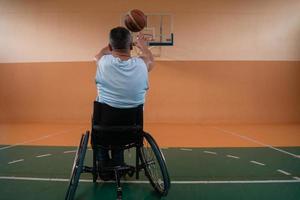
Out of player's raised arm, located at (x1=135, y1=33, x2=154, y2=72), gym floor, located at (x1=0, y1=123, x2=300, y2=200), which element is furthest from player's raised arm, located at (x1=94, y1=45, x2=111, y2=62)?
gym floor, located at (x1=0, y1=123, x2=300, y2=200)

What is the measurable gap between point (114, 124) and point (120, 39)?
0.60 meters

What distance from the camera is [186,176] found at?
2.98 meters

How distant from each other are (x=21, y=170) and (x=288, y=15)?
255 inches

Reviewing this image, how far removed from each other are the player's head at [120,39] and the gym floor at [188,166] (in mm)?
1117

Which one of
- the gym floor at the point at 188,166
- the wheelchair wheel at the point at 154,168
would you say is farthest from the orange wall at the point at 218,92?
the wheelchair wheel at the point at 154,168

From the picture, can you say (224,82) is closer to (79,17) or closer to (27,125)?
(79,17)

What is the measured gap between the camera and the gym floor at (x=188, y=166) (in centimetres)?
254

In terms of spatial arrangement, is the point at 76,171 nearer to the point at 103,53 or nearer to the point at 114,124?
the point at 114,124

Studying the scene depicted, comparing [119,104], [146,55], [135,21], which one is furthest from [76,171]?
[135,21]

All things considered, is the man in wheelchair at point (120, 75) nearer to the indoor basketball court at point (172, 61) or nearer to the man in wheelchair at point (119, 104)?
the man in wheelchair at point (119, 104)

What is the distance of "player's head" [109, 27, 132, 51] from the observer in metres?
2.28

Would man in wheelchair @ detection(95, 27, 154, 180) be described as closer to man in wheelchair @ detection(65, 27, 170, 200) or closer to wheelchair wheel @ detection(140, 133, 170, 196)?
man in wheelchair @ detection(65, 27, 170, 200)

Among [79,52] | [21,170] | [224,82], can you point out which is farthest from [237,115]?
[21,170]

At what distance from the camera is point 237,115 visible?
7.30m
